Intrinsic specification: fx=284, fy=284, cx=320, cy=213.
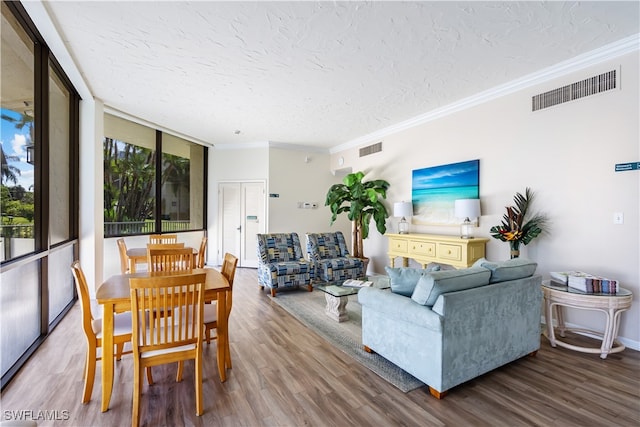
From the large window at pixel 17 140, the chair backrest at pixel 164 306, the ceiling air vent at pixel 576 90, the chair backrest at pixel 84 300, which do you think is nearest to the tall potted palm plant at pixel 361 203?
the ceiling air vent at pixel 576 90

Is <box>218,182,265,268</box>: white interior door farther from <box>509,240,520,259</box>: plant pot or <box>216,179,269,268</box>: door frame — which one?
<box>509,240,520,259</box>: plant pot

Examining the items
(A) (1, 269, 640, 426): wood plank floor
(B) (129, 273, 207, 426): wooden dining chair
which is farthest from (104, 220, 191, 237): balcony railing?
(B) (129, 273, 207, 426): wooden dining chair

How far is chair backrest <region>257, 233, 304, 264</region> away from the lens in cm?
482

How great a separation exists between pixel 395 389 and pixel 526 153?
3167 millimetres

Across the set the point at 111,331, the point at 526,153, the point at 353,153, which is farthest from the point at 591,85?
the point at 111,331

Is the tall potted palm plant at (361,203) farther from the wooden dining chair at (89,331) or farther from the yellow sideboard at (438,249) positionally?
the wooden dining chair at (89,331)

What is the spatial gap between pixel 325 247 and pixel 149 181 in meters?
3.67

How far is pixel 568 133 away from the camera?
10.3ft

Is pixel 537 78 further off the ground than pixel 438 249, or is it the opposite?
pixel 537 78

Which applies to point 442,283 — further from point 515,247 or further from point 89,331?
point 89,331

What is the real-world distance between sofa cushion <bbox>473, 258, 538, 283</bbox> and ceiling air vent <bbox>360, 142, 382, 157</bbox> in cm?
359

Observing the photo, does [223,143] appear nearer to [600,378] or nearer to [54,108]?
[54,108]

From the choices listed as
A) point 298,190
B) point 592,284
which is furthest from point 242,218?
point 592,284

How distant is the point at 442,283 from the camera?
6.75 ft
